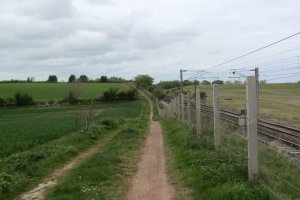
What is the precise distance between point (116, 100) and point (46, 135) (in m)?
75.6

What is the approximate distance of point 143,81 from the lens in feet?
533

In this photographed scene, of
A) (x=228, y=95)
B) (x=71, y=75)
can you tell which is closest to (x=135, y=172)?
(x=228, y=95)

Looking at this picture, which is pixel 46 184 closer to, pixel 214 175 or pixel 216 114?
pixel 214 175

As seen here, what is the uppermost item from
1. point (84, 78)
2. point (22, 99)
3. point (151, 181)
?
point (84, 78)

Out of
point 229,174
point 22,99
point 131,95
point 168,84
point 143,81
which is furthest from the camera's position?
point 143,81

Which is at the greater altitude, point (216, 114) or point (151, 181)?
point (216, 114)

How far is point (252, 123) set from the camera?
355 inches

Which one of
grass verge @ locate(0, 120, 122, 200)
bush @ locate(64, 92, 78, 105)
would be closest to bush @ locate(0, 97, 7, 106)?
bush @ locate(64, 92, 78, 105)

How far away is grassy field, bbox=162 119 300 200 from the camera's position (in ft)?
27.5

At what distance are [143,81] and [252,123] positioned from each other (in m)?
154

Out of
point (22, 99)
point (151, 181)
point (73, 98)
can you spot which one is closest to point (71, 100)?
point (73, 98)

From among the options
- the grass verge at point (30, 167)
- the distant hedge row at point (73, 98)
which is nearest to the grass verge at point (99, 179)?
the grass verge at point (30, 167)

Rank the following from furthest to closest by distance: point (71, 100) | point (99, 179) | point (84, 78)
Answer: point (84, 78), point (71, 100), point (99, 179)

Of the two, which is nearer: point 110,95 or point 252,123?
point 252,123
